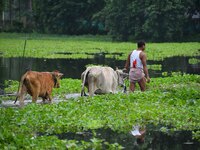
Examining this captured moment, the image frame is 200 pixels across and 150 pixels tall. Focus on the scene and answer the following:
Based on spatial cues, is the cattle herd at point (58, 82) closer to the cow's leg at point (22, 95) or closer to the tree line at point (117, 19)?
the cow's leg at point (22, 95)

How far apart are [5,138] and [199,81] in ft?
45.0

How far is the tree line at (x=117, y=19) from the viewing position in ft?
200

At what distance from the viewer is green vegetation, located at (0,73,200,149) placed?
447 inches

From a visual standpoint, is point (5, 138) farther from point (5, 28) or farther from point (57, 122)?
point (5, 28)

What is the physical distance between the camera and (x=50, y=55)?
146ft

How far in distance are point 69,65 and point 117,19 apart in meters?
29.3

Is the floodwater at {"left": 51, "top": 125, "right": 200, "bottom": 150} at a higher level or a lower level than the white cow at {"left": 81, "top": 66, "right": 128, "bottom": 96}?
lower

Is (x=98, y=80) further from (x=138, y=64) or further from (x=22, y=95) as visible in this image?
(x=22, y=95)

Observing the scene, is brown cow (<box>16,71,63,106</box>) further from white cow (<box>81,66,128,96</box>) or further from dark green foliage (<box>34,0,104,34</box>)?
dark green foliage (<box>34,0,104,34</box>)

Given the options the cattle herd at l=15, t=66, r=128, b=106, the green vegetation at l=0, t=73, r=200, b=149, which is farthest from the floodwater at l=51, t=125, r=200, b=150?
the cattle herd at l=15, t=66, r=128, b=106

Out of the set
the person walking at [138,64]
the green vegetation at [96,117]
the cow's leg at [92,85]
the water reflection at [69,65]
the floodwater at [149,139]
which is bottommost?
the water reflection at [69,65]

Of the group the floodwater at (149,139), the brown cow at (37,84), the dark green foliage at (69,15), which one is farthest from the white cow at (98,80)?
the dark green foliage at (69,15)

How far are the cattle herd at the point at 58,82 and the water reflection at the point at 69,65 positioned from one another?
796 cm

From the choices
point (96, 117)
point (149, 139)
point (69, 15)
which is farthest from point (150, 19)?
point (149, 139)
